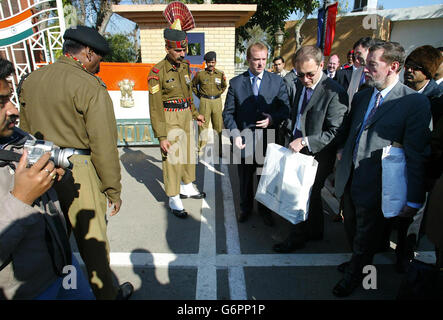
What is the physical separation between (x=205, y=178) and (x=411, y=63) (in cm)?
343

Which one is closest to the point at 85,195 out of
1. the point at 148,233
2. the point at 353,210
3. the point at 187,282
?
the point at 187,282

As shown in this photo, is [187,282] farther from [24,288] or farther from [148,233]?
[24,288]

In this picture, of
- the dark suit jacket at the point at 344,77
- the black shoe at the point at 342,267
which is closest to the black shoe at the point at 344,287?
the black shoe at the point at 342,267

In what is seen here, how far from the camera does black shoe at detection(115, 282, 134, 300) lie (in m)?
2.32

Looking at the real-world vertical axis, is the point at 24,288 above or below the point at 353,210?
above

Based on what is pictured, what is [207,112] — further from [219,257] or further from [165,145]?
[219,257]

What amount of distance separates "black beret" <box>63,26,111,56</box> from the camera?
0.96 m

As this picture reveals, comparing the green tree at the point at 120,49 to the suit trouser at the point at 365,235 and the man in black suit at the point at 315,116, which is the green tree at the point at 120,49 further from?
the suit trouser at the point at 365,235

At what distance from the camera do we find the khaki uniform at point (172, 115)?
3506 millimetres

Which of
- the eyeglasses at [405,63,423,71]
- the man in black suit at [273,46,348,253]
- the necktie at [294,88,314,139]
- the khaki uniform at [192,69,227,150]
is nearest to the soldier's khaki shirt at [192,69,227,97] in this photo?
the khaki uniform at [192,69,227,150]

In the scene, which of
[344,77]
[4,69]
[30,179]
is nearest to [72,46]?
[4,69]

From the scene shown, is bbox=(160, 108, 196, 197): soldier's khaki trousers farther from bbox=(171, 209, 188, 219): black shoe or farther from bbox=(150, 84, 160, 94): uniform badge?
bbox=(150, 84, 160, 94): uniform badge
